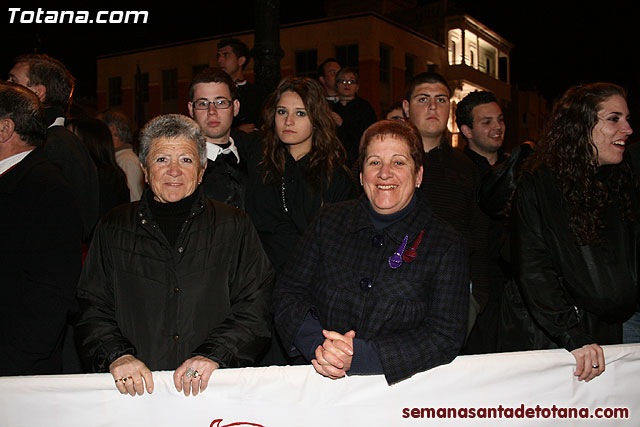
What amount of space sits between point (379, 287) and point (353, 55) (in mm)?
23919

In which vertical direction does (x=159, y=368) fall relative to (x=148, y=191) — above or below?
below

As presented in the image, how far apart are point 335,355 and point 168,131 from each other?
1407 millimetres

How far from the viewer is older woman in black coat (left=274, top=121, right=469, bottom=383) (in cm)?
257

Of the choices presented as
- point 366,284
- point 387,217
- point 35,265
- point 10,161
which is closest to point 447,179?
point 387,217

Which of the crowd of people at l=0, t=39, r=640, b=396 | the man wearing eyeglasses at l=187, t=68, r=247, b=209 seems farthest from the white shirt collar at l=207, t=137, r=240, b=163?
the crowd of people at l=0, t=39, r=640, b=396

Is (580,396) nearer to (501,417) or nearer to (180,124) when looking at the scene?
(501,417)

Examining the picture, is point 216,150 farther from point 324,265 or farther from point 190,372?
point 190,372

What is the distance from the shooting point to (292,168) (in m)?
3.89

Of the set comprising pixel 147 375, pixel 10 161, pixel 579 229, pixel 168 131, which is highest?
pixel 168 131

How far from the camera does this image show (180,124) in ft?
9.91

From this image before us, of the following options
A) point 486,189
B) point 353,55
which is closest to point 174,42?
point 353,55

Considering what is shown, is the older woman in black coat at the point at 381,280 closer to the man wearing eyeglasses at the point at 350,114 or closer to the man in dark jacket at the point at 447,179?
the man in dark jacket at the point at 447,179

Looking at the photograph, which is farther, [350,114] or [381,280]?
[350,114]

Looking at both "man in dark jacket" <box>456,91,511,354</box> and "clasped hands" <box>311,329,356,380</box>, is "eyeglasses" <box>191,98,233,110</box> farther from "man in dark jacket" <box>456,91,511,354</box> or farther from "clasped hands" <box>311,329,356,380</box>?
"clasped hands" <box>311,329,356,380</box>
